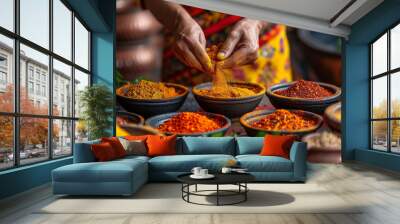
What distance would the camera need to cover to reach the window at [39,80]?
4840 millimetres

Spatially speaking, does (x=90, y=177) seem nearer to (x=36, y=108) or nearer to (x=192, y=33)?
(x=36, y=108)

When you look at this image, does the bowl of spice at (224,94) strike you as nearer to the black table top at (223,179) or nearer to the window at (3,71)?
the black table top at (223,179)

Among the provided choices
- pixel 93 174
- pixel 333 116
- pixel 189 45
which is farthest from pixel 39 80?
pixel 333 116

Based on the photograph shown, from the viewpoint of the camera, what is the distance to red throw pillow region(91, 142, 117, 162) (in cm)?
548

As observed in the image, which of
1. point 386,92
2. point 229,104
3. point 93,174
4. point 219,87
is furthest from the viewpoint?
point 219,87

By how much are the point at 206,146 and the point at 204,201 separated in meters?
2.17

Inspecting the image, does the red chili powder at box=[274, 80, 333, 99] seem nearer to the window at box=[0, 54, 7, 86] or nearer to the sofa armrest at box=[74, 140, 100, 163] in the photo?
the sofa armrest at box=[74, 140, 100, 163]

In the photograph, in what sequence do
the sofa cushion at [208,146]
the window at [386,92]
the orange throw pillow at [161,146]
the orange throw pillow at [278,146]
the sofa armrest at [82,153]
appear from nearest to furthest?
the sofa armrest at [82,153] < the orange throw pillow at [278,146] < the orange throw pillow at [161,146] < the sofa cushion at [208,146] < the window at [386,92]

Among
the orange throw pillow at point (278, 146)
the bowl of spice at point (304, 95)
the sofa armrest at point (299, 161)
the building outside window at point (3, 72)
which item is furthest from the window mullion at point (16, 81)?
the bowl of spice at point (304, 95)

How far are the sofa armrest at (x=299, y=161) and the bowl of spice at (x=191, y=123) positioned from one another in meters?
3.12

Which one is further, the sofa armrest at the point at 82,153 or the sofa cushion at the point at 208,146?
the sofa cushion at the point at 208,146

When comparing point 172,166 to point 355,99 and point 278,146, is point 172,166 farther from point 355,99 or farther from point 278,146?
point 355,99

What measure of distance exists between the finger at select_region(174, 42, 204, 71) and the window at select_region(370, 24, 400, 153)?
415 centimetres

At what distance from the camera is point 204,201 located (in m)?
4.48
